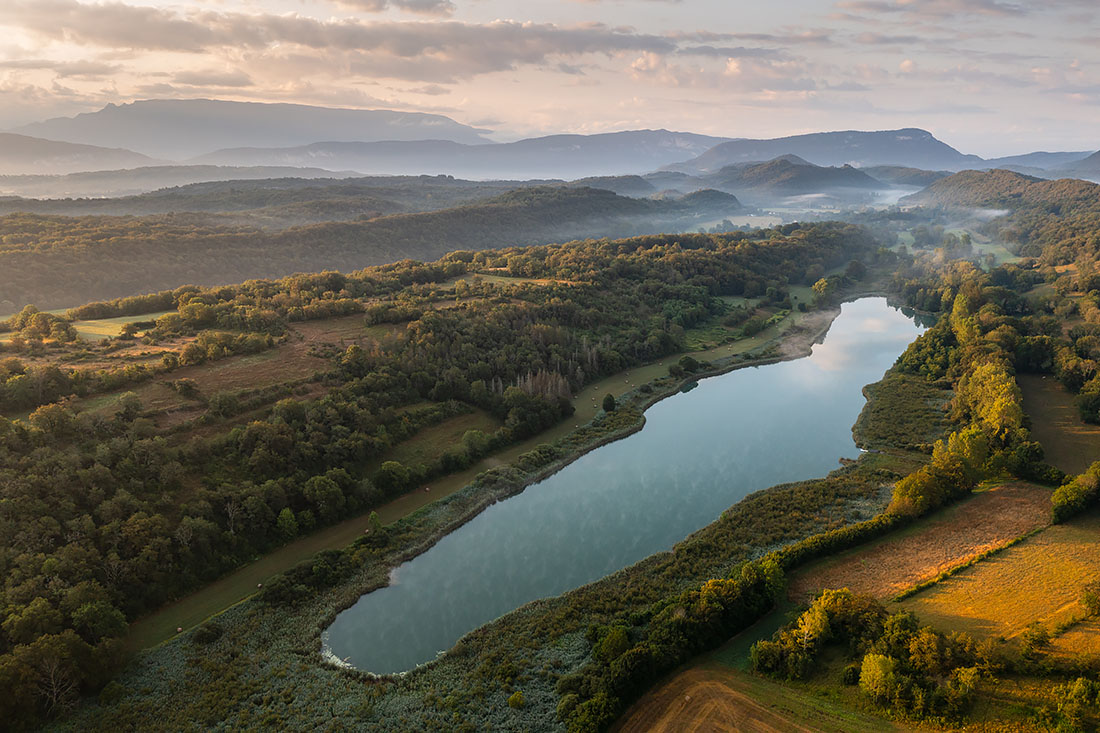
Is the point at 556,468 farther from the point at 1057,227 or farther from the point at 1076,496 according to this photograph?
the point at 1057,227

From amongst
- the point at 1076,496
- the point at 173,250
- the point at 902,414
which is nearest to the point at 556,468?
the point at 1076,496

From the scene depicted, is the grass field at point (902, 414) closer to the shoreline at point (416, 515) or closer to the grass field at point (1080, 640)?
the shoreline at point (416, 515)

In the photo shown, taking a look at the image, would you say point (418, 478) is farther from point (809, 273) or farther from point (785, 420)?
point (809, 273)

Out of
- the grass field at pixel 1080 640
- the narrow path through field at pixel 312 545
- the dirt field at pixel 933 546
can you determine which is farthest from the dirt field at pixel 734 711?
the narrow path through field at pixel 312 545

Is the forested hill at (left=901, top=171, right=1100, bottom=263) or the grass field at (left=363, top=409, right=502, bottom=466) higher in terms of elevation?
the forested hill at (left=901, top=171, right=1100, bottom=263)

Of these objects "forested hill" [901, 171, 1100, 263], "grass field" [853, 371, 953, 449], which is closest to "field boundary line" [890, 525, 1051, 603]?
"grass field" [853, 371, 953, 449]

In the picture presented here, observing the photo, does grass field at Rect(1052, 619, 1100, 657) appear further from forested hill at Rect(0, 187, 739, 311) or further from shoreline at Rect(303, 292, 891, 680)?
forested hill at Rect(0, 187, 739, 311)

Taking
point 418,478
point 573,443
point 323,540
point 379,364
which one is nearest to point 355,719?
point 323,540
